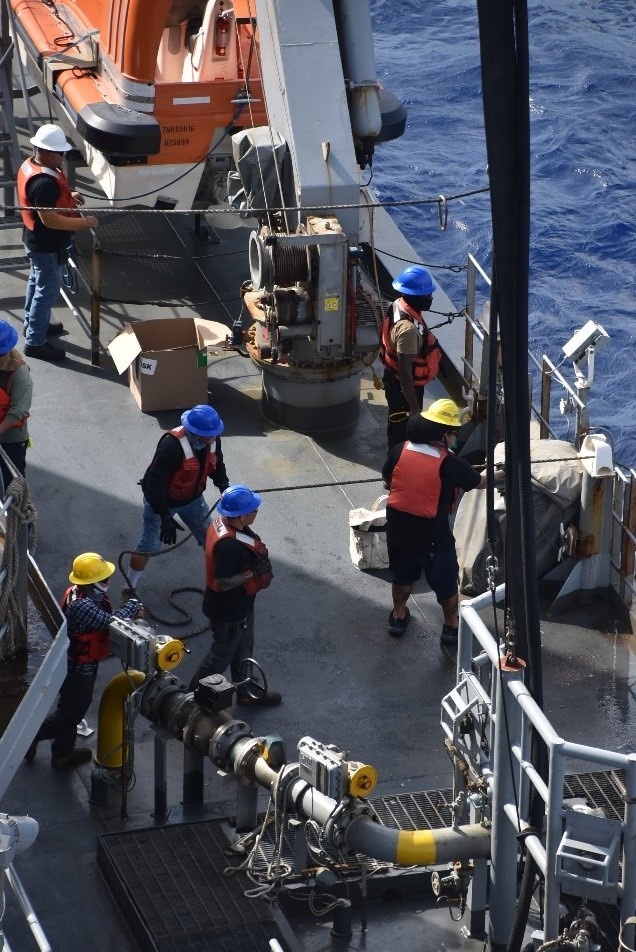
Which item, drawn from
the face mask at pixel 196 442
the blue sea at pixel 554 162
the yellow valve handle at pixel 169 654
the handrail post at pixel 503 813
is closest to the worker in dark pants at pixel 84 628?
the yellow valve handle at pixel 169 654

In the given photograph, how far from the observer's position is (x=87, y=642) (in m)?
7.52

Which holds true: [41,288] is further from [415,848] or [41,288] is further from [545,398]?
[415,848]

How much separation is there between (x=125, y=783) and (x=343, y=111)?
18.2 feet

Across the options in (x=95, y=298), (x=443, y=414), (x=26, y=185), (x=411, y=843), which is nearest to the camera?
(x=411, y=843)

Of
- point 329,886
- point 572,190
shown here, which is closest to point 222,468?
point 329,886

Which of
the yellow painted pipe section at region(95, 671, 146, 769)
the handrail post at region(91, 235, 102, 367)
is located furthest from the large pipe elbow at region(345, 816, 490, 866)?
the handrail post at region(91, 235, 102, 367)

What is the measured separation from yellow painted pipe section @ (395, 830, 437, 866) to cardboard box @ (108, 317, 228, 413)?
558 centimetres

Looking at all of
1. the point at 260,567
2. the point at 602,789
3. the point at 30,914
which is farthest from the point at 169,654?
the point at 602,789

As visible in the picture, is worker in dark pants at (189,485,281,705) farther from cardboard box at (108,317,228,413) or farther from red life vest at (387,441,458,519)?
cardboard box at (108,317,228,413)

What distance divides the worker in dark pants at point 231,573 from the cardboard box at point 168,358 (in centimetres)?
341

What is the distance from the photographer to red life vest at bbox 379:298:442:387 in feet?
33.5

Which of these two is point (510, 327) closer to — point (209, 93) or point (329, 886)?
point (329, 886)

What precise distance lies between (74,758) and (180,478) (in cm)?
186

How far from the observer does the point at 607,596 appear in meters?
9.47
